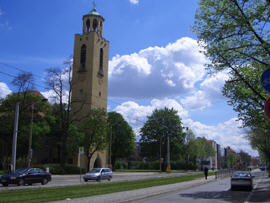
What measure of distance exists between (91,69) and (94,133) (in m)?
14.3

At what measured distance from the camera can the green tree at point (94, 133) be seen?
166ft

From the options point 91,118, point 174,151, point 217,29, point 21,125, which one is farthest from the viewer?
point 174,151

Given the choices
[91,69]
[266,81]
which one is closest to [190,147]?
[91,69]

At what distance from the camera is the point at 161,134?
2788 inches

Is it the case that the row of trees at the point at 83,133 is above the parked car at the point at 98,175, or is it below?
above

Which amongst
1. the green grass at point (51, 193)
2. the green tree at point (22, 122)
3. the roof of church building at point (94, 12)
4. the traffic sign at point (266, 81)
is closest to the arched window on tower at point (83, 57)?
the roof of church building at point (94, 12)

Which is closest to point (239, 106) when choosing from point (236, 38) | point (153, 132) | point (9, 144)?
point (236, 38)

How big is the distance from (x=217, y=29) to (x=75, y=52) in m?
48.1

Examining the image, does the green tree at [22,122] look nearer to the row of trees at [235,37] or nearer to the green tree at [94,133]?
the green tree at [94,133]

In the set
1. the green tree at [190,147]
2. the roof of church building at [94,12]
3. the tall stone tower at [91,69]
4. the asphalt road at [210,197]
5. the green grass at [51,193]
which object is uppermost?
the roof of church building at [94,12]

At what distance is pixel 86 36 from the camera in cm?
6169

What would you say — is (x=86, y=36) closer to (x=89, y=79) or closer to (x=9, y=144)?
(x=89, y=79)

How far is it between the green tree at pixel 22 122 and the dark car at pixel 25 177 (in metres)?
18.6

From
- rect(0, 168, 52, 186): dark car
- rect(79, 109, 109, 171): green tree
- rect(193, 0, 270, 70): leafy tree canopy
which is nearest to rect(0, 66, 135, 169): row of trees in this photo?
rect(79, 109, 109, 171): green tree
